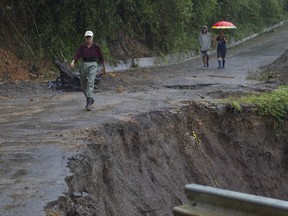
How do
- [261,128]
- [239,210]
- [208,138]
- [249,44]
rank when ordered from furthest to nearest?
[249,44], [261,128], [208,138], [239,210]

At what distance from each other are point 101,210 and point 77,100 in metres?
6.57

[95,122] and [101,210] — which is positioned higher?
[95,122]

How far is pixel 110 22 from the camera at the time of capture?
23.2 metres

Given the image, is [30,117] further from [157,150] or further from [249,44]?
[249,44]

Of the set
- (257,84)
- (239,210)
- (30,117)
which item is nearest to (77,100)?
(30,117)

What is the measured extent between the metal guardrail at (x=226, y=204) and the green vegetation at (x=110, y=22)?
49.6ft

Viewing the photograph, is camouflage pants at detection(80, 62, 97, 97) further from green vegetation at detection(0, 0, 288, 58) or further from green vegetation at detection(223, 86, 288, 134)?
green vegetation at detection(0, 0, 288, 58)

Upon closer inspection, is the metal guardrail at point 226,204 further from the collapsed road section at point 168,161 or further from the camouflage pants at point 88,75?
the camouflage pants at point 88,75

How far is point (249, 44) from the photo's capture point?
115 ft

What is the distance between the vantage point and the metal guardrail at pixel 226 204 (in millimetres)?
4475

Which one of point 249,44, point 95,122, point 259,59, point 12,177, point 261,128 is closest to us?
point 12,177

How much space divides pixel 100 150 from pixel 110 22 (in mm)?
15941

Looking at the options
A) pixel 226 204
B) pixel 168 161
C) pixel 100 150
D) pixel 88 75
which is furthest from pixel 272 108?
pixel 226 204

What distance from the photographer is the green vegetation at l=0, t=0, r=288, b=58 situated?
65.8 feet
